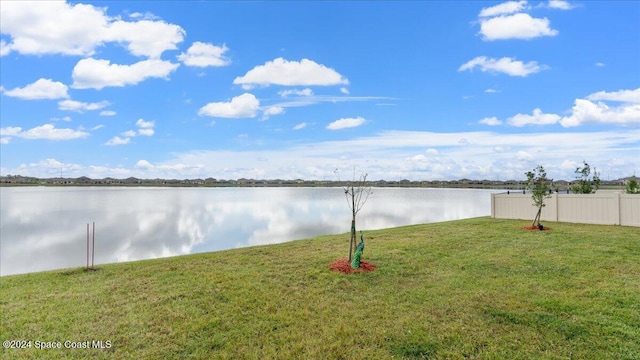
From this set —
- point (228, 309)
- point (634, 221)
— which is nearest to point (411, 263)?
point (228, 309)

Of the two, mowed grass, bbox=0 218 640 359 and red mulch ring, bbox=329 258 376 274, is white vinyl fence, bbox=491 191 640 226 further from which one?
red mulch ring, bbox=329 258 376 274

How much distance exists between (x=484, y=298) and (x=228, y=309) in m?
3.96

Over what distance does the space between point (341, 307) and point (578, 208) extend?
13482 millimetres

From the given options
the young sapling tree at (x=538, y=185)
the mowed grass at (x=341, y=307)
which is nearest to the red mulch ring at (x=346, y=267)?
the mowed grass at (x=341, y=307)

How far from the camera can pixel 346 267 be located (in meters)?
7.11

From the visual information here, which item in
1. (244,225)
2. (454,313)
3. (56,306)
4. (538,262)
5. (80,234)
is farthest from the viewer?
(244,225)

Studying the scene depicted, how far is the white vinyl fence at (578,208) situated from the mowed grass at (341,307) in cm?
559

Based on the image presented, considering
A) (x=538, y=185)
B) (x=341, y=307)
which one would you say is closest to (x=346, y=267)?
(x=341, y=307)

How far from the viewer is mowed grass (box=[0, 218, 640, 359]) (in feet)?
13.5

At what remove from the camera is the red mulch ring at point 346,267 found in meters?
7.00

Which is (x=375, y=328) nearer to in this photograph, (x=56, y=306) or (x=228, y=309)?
(x=228, y=309)

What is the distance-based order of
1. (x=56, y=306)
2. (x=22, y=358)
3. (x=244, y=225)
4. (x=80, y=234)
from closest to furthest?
1. (x=22, y=358)
2. (x=56, y=306)
3. (x=80, y=234)
4. (x=244, y=225)

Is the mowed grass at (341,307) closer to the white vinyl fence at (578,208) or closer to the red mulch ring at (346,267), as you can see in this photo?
the red mulch ring at (346,267)

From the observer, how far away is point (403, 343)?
4.15 m
